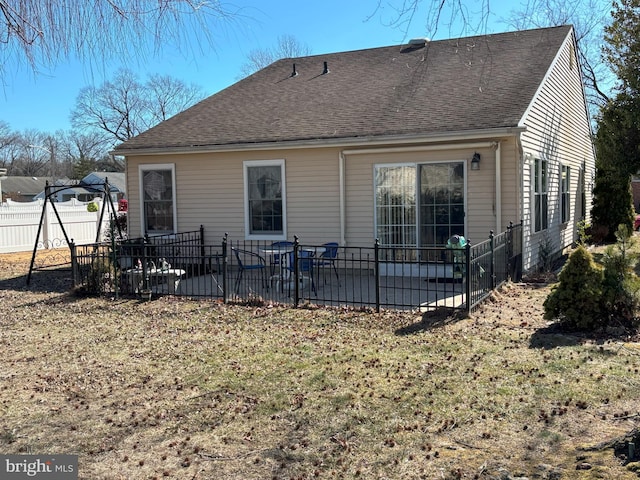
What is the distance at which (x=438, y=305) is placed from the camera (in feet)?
27.8

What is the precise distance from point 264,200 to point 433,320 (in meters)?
6.12

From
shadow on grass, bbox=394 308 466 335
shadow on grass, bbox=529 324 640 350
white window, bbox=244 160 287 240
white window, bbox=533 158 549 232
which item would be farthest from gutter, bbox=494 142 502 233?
white window, bbox=244 160 287 240

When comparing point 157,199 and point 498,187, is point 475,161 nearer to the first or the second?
point 498,187

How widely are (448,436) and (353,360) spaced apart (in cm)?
200

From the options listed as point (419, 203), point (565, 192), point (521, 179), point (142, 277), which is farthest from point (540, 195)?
point (142, 277)

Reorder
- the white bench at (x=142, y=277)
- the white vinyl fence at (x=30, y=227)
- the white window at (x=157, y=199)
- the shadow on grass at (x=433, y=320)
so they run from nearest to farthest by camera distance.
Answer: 1. the shadow on grass at (x=433, y=320)
2. the white bench at (x=142, y=277)
3. the white window at (x=157, y=199)
4. the white vinyl fence at (x=30, y=227)

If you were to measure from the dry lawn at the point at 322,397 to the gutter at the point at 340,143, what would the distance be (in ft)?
11.4

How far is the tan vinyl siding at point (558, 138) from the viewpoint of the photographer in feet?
38.2

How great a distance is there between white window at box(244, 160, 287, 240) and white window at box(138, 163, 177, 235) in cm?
197

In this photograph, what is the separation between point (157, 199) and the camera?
45.3 ft

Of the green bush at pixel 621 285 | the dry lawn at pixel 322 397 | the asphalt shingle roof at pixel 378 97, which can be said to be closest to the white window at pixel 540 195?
the asphalt shingle roof at pixel 378 97

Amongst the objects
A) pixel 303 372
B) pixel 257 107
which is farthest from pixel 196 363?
pixel 257 107

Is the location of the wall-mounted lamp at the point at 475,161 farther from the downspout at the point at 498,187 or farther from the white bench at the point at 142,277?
the white bench at the point at 142,277

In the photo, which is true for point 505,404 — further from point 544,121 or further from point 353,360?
point 544,121
